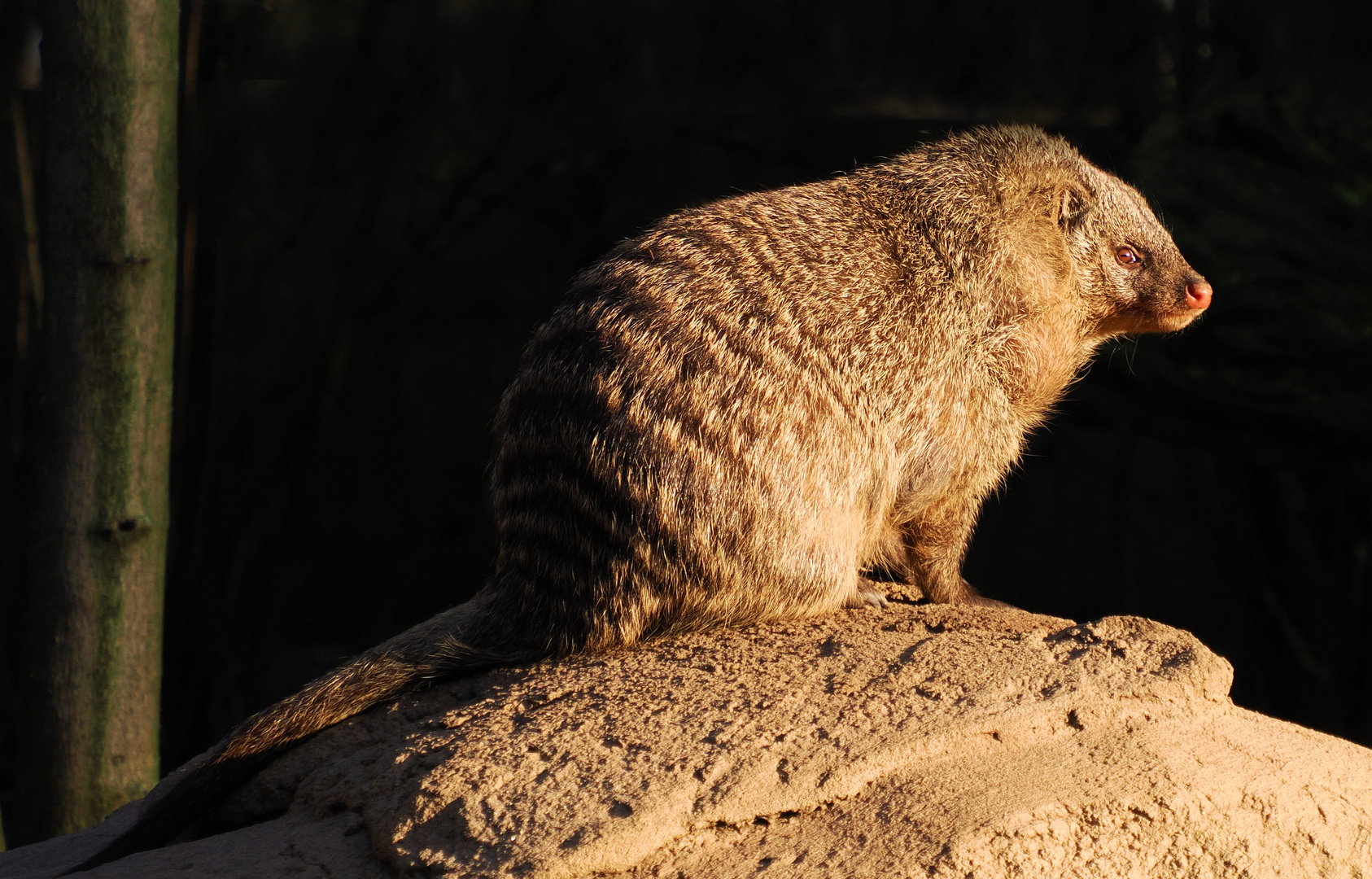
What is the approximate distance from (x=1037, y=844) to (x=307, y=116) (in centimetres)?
709

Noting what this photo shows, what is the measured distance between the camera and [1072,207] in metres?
4.22

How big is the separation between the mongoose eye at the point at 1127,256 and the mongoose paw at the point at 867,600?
1482 mm

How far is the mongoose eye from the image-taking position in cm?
424

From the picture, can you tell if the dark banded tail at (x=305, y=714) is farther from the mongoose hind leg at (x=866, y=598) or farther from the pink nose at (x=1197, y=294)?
the pink nose at (x=1197, y=294)

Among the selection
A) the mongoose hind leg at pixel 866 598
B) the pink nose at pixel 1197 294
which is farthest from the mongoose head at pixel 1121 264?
the mongoose hind leg at pixel 866 598

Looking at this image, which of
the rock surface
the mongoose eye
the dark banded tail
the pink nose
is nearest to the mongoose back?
the dark banded tail

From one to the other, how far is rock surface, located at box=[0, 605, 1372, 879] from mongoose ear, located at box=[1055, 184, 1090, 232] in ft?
5.04

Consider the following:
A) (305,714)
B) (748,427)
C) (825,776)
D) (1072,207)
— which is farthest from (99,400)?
(1072,207)

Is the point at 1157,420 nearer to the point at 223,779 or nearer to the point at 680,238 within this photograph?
the point at 680,238

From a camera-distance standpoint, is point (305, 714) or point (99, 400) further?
point (99, 400)

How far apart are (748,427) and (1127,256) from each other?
5.80 feet

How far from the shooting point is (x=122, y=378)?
13.2 ft

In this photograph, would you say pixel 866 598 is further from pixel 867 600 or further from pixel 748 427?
pixel 748 427

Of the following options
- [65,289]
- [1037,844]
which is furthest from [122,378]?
[1037,844]
